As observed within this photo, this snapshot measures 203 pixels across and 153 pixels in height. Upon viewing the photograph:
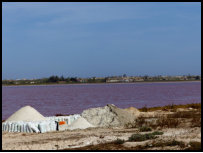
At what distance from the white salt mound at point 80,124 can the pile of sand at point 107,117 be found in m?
0.49

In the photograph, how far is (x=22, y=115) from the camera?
1544cm

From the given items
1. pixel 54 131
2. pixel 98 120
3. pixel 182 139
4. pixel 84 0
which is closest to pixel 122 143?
pixel 182 139

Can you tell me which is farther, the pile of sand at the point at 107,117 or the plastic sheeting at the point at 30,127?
the pile of sand at the point at 107,117

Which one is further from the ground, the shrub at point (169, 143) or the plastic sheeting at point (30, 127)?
the shrub at point (169, 143)

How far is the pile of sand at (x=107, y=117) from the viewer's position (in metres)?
14.6

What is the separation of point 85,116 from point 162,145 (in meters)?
6.90

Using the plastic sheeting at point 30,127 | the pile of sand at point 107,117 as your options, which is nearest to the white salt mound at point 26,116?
the plastic sheeting at point 30,127

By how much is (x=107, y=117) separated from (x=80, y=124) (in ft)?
4.43

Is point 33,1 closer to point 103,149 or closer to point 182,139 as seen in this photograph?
point 103,149

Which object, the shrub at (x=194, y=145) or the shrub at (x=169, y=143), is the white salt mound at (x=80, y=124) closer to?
the shrub at (x=169, y=143)

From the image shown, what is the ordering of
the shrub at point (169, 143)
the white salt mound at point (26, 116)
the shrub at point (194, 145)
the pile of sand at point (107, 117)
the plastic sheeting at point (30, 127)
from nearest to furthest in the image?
1. the shrub at point (194, 145)
2. the shrub at point (169, 143)
3. the plastic sheeting at point (30, 127)
4. the pile of sand at point (107, 117)
5. the white salt mound at point (26, 116)

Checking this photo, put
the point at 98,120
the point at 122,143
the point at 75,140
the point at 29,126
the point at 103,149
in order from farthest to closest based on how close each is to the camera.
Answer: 1. the point at 98,120
2. the point at 29,126
3. the point at 75,140
4. the point at 122,143
5. the point at 103,149

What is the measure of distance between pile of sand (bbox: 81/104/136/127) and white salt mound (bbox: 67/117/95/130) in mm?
491

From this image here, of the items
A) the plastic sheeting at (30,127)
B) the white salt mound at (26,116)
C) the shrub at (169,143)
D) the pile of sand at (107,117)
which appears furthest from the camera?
the white salt mound at (26,116)
